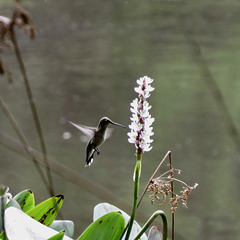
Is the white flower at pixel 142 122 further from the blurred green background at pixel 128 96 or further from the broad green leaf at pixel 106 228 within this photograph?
the blurred green background at pixel 128 96

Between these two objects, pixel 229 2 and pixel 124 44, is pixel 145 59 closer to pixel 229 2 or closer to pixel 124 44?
pixel 124 44

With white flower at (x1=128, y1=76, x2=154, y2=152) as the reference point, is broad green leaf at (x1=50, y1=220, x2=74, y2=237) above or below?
below

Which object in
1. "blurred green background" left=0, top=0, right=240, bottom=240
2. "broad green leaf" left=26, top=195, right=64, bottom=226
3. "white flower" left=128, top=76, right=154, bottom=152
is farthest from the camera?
"blurred green background" left=0, top=0, right=240, bottom=240

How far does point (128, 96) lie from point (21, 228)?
4643mm

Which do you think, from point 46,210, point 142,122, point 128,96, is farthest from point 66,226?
point 128,96

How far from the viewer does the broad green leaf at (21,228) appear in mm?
602

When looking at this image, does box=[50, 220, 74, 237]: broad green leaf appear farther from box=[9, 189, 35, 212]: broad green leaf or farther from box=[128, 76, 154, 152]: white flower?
box=[128, 76, 154, 152]: white flower

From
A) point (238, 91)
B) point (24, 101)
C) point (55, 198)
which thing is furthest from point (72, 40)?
point (55, 198)

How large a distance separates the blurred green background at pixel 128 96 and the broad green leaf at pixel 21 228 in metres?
1.00

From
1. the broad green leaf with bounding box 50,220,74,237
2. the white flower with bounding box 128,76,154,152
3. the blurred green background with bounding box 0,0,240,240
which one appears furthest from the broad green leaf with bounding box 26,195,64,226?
the blurred green background with bounding box 0,0,240,240

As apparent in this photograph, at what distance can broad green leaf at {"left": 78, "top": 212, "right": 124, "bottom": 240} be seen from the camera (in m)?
0.63

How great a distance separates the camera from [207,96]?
5152mm

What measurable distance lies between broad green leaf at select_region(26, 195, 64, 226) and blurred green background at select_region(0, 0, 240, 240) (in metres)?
0.92

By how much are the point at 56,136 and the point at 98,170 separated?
70 cm
